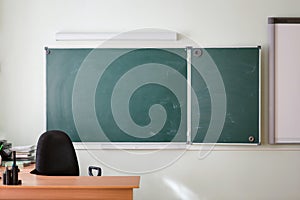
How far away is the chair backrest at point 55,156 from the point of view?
417 cm

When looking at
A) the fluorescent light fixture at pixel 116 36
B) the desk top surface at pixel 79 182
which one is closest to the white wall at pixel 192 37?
the fluorescent light fixture at pixel 116 36

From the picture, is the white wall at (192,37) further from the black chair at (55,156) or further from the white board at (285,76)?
the black chair at (55,156)

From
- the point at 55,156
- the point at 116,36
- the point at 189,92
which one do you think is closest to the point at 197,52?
the point at 189,92

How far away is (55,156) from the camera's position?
4.27 m

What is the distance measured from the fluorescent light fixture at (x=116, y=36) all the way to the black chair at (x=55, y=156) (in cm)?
106

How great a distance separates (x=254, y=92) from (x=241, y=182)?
0.94m

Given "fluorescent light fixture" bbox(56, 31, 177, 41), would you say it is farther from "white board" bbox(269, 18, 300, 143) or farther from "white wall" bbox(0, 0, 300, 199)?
"white board" bbox(269, 18, 300, 143)

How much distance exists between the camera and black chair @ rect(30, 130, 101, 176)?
164 inches

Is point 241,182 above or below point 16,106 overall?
below

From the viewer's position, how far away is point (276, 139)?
486cm

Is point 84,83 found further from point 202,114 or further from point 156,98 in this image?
point 202,114

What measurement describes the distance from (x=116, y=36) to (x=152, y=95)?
708 mm

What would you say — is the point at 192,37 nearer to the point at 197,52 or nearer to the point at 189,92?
the point at 197,52

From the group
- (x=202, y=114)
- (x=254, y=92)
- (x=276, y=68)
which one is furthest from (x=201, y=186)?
(x=276, y=68)
